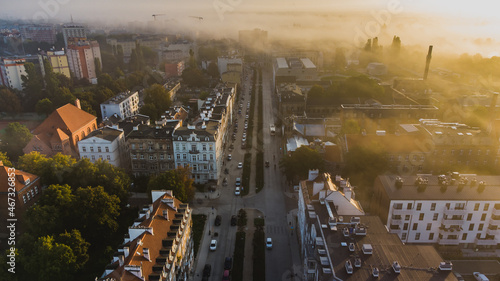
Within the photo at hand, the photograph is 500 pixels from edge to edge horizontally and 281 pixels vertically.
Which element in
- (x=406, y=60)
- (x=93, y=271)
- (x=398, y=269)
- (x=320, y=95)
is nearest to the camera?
(x=398, y=269)

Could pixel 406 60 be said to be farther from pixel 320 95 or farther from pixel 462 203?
pixel 462 203

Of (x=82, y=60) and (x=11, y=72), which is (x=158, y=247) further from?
(x=82, y=60)

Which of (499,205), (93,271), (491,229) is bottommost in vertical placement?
(93,271)

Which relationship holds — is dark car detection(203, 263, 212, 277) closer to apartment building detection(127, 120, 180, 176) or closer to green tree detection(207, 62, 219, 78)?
apartment building detection(127, 120, 180, 176)

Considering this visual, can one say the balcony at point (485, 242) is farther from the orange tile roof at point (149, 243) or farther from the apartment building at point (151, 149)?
the apartment building at point (151, 149)

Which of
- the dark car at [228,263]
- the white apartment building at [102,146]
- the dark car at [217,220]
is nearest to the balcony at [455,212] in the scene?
the dark car at [228,263]

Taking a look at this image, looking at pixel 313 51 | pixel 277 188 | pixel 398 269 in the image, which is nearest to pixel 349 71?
pixel 313 51

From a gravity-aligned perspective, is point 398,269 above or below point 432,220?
above
